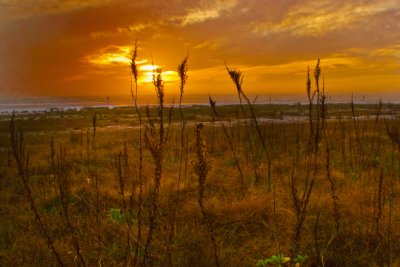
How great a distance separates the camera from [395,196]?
5738mm

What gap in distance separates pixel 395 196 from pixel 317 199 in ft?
4.39

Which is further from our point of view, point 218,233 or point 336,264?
point 218,233

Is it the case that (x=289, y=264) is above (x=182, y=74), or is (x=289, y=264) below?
below

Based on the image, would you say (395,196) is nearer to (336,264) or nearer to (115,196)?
(336,264)

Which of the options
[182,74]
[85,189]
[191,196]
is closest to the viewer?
[182,74]

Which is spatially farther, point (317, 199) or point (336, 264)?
point (317, 199)

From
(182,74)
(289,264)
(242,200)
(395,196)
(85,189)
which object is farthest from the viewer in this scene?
(85,189)

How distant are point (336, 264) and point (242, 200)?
1.87 metres

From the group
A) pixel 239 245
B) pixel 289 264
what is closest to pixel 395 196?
pixel 239 245

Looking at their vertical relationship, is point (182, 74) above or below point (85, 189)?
above

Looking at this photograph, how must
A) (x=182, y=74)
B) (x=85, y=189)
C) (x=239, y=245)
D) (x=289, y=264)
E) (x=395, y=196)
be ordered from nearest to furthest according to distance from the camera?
(x=182, y=74), (x=289, y=264), (x=239, y=245), (x=395, y=196), (x=85, y=189)

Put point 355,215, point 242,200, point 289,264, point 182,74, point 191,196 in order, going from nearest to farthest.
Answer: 1. point 182,74
2. point 289,264
3. point 355,215
4. point 242,200
5. point 191,196

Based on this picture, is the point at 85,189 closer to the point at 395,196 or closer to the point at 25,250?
the point at 25,250

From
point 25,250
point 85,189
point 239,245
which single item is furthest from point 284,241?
point 85,189
